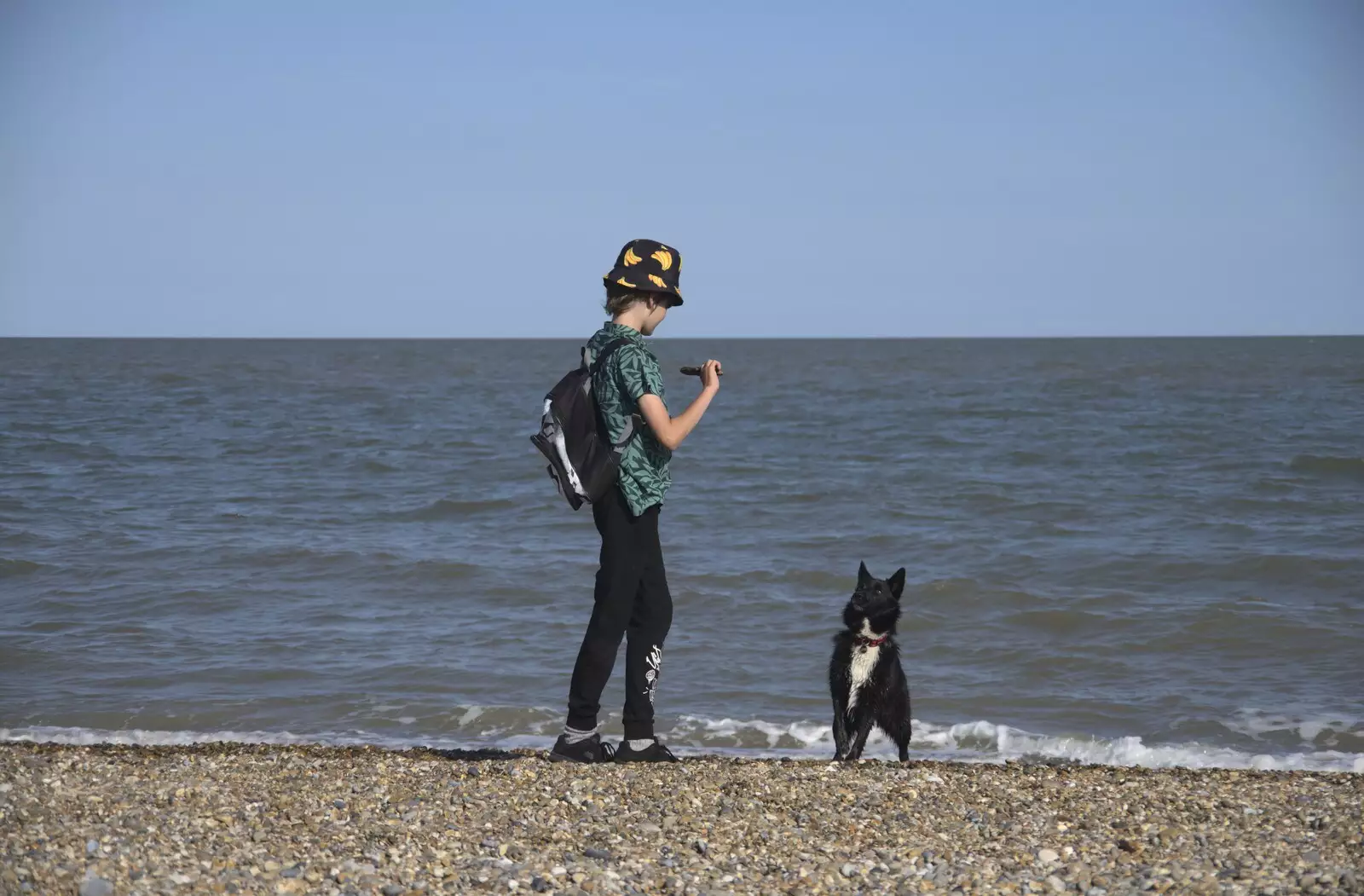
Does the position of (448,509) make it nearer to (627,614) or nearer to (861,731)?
(861,731)

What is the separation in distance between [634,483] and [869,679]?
6.09 feet

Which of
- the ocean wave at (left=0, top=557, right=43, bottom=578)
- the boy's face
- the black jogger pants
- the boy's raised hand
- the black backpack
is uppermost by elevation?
the boy's face

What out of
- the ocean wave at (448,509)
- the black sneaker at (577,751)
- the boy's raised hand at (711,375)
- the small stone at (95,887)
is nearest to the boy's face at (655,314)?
the boy's raised hand at (711,375)

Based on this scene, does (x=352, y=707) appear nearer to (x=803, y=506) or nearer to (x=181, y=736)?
(x=181, y=736)

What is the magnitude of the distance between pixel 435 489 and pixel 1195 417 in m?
19.8

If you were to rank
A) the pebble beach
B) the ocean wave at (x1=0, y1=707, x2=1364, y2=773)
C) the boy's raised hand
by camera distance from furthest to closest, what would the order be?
the ocean wave at (x1=0, y1=707, x2=1364, y2=773), the boy's raised hand, the pebble beach

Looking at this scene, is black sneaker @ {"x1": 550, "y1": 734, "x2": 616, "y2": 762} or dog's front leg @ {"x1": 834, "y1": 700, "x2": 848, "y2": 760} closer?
black sneaker @ {"x1": 550, "y1": 734, "x2": 616, "y2": 762}

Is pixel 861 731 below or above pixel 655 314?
below

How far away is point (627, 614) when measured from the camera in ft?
17.6

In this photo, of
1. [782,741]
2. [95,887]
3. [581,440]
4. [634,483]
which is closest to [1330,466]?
[782,741]

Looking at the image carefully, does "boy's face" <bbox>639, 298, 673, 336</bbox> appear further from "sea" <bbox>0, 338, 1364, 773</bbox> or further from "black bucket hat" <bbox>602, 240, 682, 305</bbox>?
"sea" <bbox>0, 338, 1364, 773</bbox>

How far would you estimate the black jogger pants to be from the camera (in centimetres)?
526

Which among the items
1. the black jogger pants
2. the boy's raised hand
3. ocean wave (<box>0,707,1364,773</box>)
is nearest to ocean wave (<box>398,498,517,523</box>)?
ocean wave (<box>0,707,1364,773</box>)

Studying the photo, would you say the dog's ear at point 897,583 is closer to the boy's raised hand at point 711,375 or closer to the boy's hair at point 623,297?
the boy's raised hand at point 711,375
